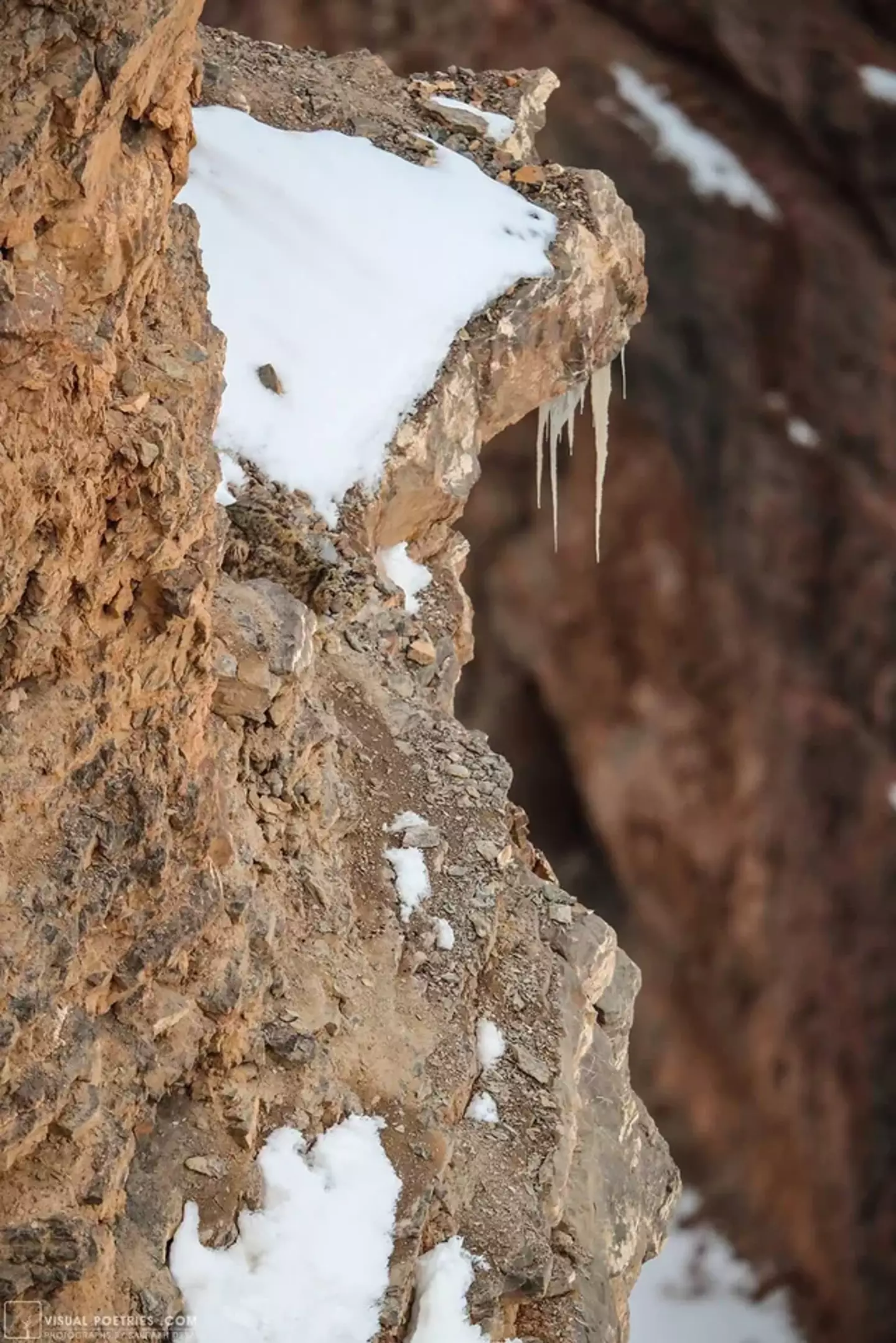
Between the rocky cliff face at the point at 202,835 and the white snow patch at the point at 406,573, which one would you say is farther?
the white snow patch at the point at 406,573

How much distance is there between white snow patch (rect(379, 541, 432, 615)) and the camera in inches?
270

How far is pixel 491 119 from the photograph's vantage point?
26.6ft

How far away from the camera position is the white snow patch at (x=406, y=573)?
6867 mm

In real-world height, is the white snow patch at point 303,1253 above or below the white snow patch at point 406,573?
above

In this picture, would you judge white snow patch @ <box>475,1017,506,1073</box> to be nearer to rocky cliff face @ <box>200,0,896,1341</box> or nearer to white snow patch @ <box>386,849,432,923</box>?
white snow patch @ <box>386,849,432,923</box>

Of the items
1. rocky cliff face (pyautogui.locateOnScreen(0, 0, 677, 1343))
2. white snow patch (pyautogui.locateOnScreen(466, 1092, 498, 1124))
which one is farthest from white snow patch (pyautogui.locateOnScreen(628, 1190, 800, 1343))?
white snow patch (pyautogui.locateOnScreen(466, 1092, 498, 1124))

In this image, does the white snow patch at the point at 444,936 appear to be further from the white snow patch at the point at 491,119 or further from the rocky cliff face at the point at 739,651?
the white snow patch at the point at 491,119

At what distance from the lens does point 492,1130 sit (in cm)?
476

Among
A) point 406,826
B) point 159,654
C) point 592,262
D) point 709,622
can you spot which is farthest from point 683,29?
point 159,654

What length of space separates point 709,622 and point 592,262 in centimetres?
310

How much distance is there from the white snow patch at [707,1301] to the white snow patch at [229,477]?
6.97m

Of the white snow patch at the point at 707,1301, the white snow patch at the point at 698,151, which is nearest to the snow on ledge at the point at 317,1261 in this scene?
the white snow patch at the point at 707,1301

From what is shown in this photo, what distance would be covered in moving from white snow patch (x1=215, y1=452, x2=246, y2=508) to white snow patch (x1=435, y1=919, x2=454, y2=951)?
213cm

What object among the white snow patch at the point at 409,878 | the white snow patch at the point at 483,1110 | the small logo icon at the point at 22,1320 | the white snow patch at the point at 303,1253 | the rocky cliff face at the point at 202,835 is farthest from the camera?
the white snow patch at the point at 409,878
